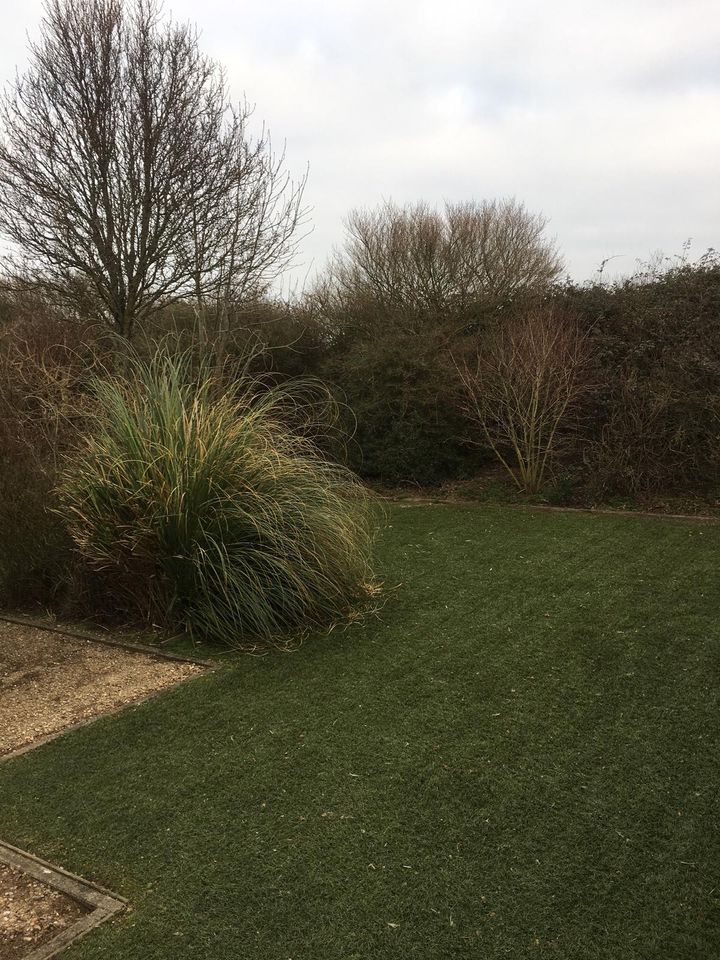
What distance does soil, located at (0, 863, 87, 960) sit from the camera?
198 cm

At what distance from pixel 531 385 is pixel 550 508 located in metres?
1.60

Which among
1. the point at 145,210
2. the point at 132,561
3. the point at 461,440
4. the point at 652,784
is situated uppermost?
the point at 145,210

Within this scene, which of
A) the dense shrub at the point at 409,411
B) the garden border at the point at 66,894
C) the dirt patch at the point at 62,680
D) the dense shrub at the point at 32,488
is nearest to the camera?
the garden border at the point at 66,894

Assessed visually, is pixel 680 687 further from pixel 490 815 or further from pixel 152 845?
pixel 152 845

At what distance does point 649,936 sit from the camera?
1.94m

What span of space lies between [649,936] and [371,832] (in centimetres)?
90

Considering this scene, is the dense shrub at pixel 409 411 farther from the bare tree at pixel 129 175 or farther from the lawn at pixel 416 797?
the lawn at pixel 416 797

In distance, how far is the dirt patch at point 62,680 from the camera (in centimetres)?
346

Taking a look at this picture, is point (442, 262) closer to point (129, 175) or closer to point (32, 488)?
point (129, 175)

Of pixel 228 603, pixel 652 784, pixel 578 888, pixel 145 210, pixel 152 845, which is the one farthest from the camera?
pixel 145 210

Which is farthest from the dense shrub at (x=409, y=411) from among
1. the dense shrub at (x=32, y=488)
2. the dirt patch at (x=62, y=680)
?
the dirt patch at (x=62, y=680)

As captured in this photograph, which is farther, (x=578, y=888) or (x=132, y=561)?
(x=132, y=561)

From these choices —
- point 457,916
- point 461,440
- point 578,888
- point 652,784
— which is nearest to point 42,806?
point 457,916

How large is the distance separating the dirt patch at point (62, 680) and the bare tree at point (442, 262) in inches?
355
